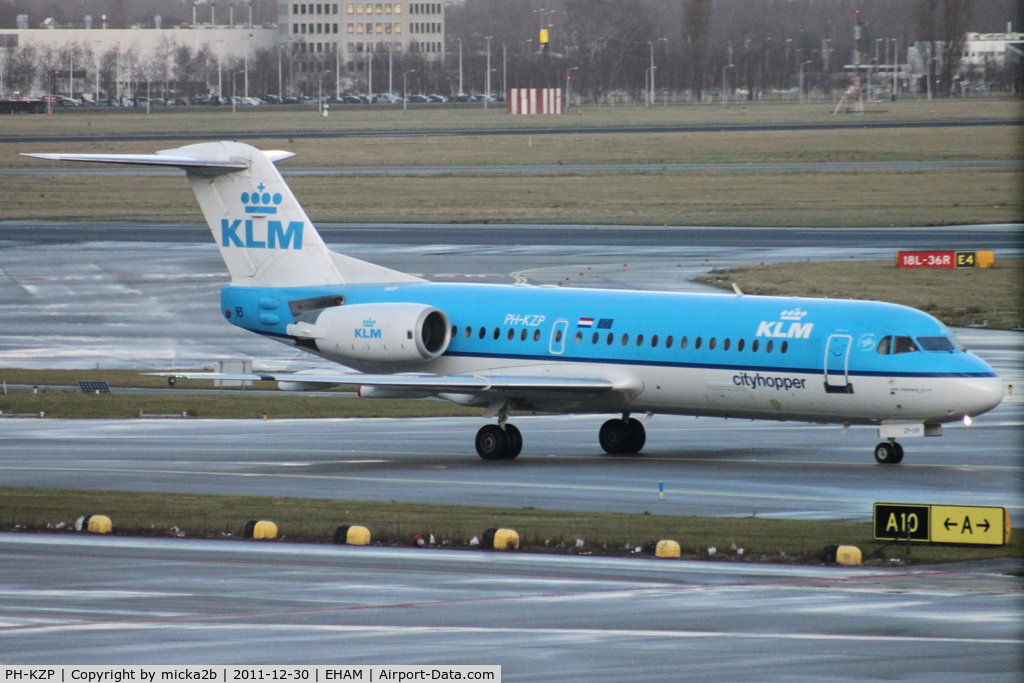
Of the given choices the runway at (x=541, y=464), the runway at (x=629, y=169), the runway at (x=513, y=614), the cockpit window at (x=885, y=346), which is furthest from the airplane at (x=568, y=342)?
the runway at (x=629, y=169)

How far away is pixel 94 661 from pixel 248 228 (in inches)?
915

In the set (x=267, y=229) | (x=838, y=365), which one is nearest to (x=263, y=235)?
(x=267, y=229)

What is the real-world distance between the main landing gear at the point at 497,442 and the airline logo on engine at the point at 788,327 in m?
5.85

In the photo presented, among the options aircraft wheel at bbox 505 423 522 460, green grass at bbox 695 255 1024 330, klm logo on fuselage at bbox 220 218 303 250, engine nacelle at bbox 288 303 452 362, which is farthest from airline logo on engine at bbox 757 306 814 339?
green grass at bbox 695 255 1024 330

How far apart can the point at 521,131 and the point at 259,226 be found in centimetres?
11825

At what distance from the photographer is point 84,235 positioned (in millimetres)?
80938

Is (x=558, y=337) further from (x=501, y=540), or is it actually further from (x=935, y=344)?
(x=501, y=540)

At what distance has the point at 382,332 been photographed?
34.2 meters

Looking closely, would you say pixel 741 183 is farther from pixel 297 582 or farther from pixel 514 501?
pixel 297 582

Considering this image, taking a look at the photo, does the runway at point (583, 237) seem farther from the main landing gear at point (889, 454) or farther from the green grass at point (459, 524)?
the green grass at point (459, 524)

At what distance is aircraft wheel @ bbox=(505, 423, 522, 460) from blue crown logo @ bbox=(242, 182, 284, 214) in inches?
346

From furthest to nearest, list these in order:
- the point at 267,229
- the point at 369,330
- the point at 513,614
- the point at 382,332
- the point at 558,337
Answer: the point at 267,229 < the point at 369,330 < the point at 382,332 < the point at 558,337 < the point at 513,614

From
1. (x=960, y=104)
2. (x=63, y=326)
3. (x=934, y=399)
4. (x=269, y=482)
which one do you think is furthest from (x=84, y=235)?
(x=960, y=104)

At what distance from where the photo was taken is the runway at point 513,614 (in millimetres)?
15102
